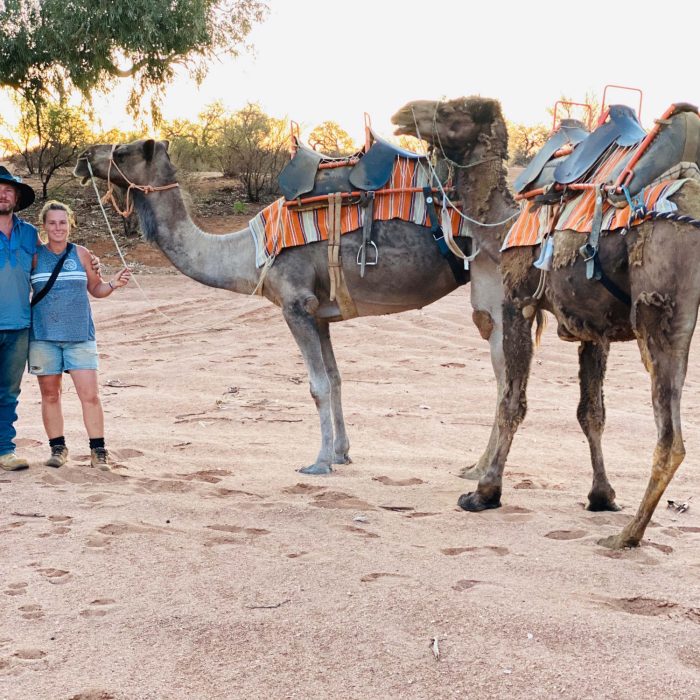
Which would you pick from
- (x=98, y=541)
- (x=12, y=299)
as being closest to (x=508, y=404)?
(x=98, y=541)

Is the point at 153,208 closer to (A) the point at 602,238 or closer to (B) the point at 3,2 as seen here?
(A) the point at 602,238

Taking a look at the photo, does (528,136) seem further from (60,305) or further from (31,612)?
(31,612)

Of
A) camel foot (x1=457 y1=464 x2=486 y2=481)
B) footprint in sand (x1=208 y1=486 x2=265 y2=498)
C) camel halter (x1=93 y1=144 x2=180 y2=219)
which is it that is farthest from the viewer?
camel halter (x1=93 y1=144 x2=180 y2=219)

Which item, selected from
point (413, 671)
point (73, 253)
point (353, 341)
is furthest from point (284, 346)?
point (413, 671)

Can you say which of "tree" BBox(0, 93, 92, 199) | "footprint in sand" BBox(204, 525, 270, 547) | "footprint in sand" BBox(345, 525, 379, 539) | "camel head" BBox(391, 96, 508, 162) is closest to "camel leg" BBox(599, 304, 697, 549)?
"footprint in sand" BBox(345, 525, 379, 539)

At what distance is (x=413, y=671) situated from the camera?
11.9 ft

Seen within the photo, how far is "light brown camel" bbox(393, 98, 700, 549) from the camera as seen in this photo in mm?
4598

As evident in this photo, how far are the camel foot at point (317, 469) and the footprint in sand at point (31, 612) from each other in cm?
290

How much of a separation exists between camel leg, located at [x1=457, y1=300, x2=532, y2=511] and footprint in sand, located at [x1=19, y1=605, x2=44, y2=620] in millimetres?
2707

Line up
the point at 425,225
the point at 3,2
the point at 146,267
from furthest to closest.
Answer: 1. the point at 3,2
2. the point at 146,267
3. the point at 425,225

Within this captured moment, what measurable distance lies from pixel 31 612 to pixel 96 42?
2088 centimetres

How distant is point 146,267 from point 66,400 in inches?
370

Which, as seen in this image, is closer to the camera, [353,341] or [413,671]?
[413,671]

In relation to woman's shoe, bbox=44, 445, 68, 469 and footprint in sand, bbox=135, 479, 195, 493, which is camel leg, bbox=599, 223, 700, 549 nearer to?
footprint in sand, bbox=135, 479, 195, 493
